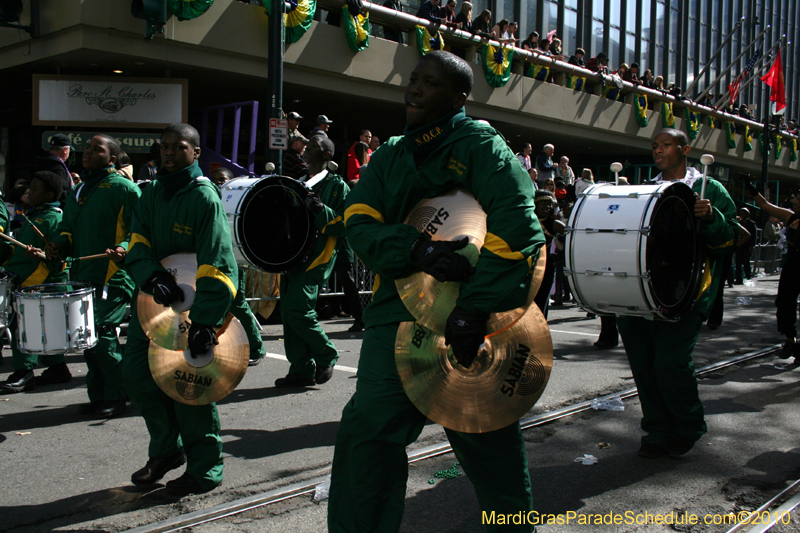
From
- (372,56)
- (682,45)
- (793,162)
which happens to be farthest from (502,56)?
(793,162)

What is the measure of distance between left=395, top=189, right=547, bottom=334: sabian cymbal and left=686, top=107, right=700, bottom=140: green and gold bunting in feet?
89.3

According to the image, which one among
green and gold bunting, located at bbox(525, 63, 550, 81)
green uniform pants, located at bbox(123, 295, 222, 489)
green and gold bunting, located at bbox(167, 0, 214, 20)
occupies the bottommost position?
green uniform pants, located at bbox(123, 295, 222, 489)

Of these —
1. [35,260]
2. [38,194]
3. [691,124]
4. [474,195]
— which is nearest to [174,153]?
[474,195]

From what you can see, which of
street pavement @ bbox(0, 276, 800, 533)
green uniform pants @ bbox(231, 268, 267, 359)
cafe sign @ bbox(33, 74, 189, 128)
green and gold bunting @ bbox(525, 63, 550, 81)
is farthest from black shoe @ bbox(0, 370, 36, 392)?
green and gold bunting @ bbox(525, 63, 550, 81)

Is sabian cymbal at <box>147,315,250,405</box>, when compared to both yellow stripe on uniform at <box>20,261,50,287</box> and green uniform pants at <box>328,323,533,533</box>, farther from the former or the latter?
yellow stripe on uniform at <box>20,261,50,287</box>

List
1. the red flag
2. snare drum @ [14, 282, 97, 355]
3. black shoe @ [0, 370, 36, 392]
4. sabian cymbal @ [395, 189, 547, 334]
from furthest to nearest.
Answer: the red flag, black shoe @ [0, 370, 36, 392], snare drum @ [14, 282, 97, 355], sabian cymbal @ [395, 189, 547, 334]

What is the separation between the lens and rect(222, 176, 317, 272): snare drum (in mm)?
6359

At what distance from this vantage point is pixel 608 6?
94.7 feet

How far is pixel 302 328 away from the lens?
21.4 ft

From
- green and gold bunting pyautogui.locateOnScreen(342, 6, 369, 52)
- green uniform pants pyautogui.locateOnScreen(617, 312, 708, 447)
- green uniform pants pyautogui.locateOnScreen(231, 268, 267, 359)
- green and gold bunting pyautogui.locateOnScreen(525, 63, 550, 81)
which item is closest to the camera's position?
green uniform pants pyautogui.locateOnScreen(617, 312, 708, 447)

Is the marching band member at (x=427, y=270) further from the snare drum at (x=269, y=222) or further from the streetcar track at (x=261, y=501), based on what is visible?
the snare drum at (x=269, y=222)

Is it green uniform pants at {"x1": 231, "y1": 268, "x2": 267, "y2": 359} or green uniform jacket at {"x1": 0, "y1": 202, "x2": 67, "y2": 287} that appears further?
green uniform pants at {"x1": 231, "y1": 268, "x2": 267, "y2": 359}

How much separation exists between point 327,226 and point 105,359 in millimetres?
2158

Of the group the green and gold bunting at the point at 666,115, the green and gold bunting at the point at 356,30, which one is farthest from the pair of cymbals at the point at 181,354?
the green and gold bunting at the point at 666,115
